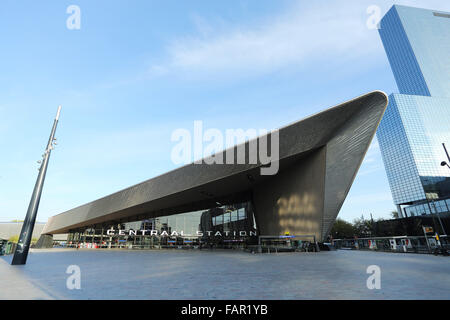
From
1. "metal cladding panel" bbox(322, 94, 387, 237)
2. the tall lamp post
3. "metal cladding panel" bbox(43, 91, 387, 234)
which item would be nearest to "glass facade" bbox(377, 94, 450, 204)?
"metal cladding panel" bbox(322, 94, 387, 237)

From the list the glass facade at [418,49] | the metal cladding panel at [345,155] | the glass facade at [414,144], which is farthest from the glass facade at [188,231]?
the glass facade at [418,49]

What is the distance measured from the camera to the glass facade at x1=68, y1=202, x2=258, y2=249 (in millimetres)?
28516

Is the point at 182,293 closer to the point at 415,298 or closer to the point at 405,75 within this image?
the point at 415,298

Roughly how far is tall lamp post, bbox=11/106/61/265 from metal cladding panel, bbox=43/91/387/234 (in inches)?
476

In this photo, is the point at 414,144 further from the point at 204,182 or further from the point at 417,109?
the point at 204,182

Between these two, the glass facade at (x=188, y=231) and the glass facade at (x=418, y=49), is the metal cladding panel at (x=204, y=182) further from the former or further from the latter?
the glass facade at (x=418, y=49)

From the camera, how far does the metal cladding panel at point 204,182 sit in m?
16.3

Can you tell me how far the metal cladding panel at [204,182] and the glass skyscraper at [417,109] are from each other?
60.7 meters

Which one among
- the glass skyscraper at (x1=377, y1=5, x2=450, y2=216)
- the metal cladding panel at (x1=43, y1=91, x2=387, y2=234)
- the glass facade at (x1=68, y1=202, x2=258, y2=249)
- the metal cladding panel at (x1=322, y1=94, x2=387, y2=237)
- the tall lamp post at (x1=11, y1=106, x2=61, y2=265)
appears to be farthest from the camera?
the glass skyscraper at (x1=377, y1=5, x2=450, y2=216)

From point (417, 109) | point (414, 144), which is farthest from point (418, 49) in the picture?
point (414, 144)

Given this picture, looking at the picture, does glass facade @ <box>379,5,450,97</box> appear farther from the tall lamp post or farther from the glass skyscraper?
the tall lamp post

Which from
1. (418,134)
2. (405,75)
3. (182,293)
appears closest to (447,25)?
(405,75)

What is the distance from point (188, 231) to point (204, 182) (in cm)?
1133

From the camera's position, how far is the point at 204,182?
2261 centimetres
